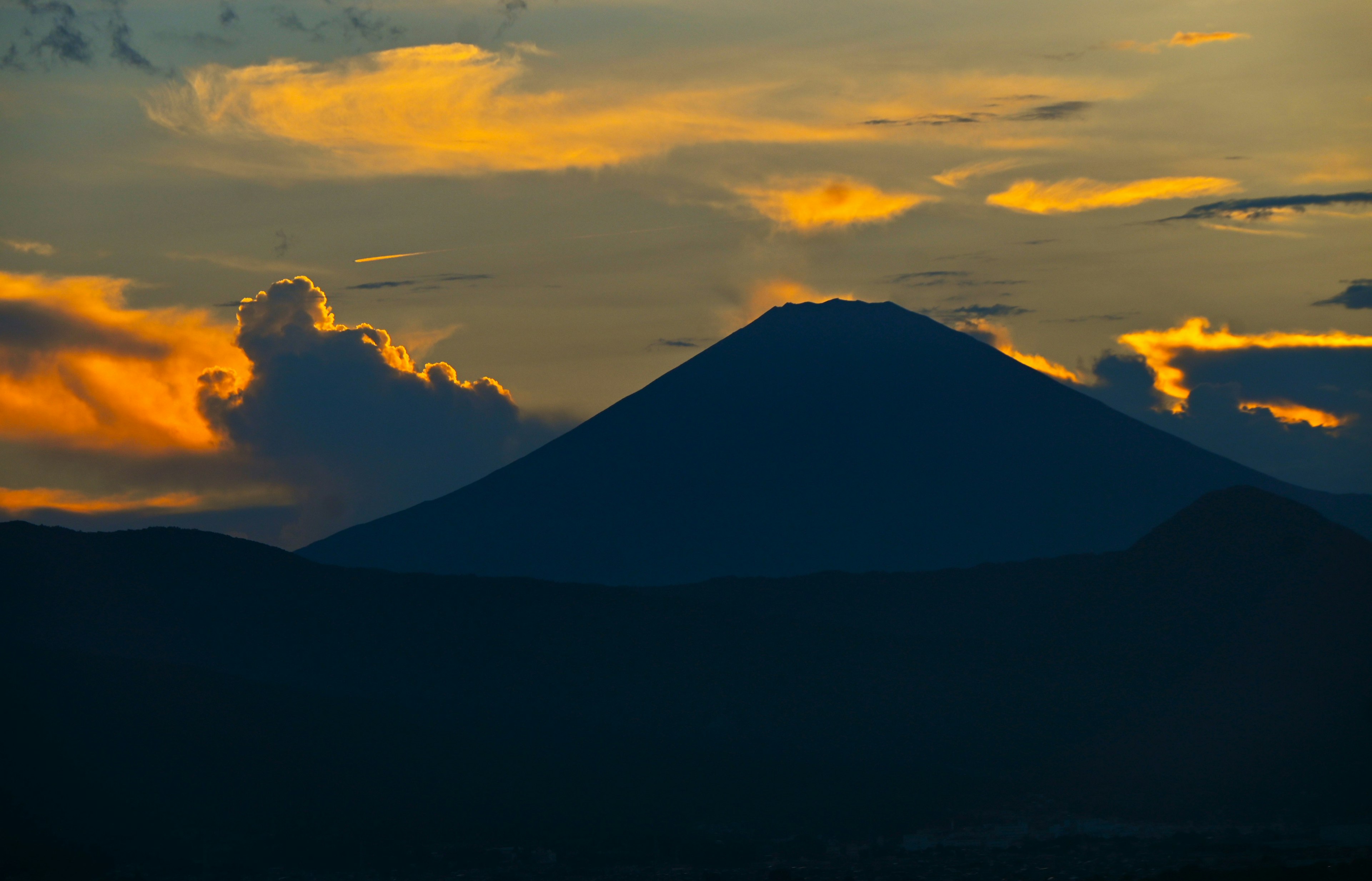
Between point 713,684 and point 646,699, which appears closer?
point 646,699

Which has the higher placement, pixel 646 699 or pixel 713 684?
pixel 713 684

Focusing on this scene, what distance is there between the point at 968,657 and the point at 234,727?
58.2m

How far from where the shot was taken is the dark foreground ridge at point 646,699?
108 metres

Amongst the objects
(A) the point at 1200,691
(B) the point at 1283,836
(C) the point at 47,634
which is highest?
(C) the point at 47,634

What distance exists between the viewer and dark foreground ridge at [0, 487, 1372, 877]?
108188 millimetres

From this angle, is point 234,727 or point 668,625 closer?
point 234,727

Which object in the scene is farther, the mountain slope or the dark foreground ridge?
the mountain slope

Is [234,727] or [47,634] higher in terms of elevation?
[47,634]

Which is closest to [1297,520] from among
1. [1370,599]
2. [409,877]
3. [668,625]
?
[1370,599]

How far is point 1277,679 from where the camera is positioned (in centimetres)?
12512

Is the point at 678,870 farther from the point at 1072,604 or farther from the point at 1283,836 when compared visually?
the point at 1072,604

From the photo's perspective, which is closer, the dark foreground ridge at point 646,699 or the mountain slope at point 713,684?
the dark foreground ridge at point 646,699

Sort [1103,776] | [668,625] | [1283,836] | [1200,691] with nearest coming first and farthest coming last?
[1283,836] → [1103,776] → [1200,691] → [668,625]

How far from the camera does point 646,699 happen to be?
12656cm
